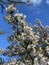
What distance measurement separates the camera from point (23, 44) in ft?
36.1

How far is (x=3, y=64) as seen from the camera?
39.3 feet

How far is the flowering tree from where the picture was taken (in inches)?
420

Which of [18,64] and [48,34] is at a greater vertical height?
[48,34]

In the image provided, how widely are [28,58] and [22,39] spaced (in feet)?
3.11

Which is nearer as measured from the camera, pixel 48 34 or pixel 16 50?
pixel 16 50

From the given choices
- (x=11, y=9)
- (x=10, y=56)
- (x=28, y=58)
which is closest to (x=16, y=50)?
(x=10, y=56)

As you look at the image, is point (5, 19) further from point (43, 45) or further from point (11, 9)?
point (43, 45)

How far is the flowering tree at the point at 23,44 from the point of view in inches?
420

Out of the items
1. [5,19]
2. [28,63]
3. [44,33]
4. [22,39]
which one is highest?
[44,33]

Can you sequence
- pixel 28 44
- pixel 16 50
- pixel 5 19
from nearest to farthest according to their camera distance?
pixel 28 44 → pixel 5 19 → pixel 16 50

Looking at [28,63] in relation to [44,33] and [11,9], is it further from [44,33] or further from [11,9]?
[44,33]

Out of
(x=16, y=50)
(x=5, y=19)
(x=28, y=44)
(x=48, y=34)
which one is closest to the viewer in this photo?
(x=28, y=44)

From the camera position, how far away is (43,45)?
12.8 m

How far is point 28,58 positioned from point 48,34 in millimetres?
3037
